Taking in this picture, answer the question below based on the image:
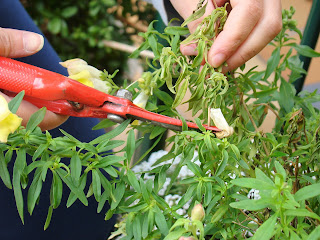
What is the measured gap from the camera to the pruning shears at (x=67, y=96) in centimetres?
45

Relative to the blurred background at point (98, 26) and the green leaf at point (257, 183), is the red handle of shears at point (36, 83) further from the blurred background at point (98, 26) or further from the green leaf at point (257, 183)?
the blurred background at point (98, 26)

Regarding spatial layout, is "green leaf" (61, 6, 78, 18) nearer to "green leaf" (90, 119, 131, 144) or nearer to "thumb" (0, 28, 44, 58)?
"thumb" (0, 28, 44, 58)

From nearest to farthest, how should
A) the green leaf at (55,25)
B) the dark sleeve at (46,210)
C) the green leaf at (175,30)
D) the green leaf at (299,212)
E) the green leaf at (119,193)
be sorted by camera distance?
the green leaf at (299,212) < the green leaf at (119,193) < the green leaf at (175,30) < the dark sleeve at (46,210) < the green leaf at (55,25)

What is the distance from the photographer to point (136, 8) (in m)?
2.03

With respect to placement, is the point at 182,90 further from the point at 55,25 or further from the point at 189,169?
the point at 55,25

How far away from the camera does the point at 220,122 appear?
45 centimetres

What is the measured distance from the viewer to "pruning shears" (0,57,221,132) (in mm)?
451

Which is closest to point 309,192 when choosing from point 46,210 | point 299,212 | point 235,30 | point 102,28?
point 299,212

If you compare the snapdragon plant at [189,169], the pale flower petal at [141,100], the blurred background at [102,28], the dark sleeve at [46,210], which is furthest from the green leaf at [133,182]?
the blurred background at [102,28]

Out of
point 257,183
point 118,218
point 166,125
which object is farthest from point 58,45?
point 257,183

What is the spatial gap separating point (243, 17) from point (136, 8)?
1.59 m

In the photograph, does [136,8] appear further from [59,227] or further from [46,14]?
[59,227]

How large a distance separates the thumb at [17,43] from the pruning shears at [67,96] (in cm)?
5

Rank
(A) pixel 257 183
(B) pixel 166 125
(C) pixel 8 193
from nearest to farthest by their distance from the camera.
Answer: (A) pixel 257 183
(B) pixel 166 125
(C) pixel 8 193
